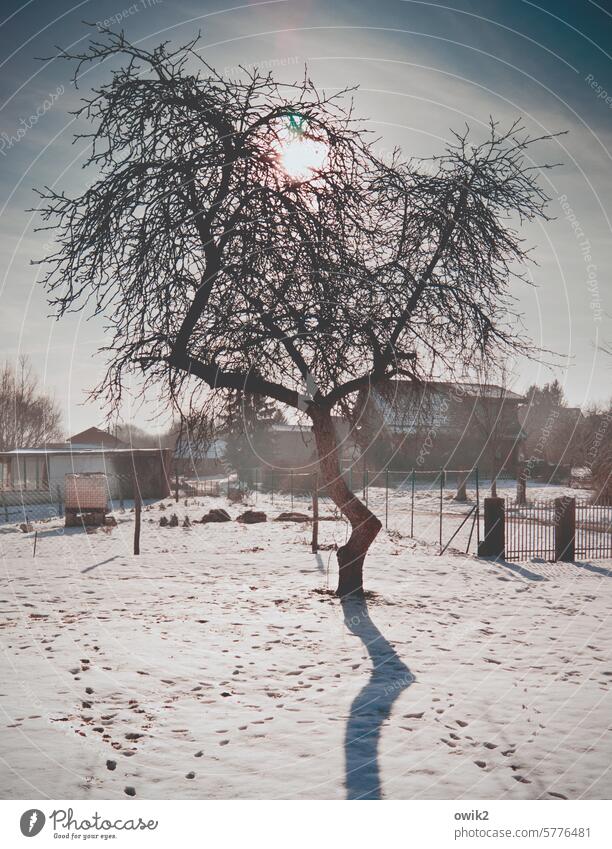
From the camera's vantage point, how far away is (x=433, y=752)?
5.21 m

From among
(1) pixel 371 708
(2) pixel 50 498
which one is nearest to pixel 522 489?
(2) pixel 50 498

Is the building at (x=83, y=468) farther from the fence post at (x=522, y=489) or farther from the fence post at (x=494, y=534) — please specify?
the fence post at (x=494, y=534)

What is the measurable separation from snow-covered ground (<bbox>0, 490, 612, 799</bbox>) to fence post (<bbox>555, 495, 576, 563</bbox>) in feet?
10.7

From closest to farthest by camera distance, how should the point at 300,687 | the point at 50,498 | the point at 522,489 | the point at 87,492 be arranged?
the point at 300,687 → the point at 87,492 → the point at 522,489 → the point at 50,498

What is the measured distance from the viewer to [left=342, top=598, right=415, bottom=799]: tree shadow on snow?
4688 millimetres

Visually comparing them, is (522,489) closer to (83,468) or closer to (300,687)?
(83,468)

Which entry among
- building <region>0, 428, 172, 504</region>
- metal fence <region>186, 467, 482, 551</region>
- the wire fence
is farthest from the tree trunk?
building <region>0, 428, 172, 504</region>

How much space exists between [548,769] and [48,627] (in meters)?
6.98

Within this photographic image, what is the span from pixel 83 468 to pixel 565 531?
27454mm

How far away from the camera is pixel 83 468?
118 feet

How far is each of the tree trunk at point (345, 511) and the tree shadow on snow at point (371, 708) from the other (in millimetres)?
1729

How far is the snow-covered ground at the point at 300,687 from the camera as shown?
479 cm

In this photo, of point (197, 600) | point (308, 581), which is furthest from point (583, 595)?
point (197, 600)
